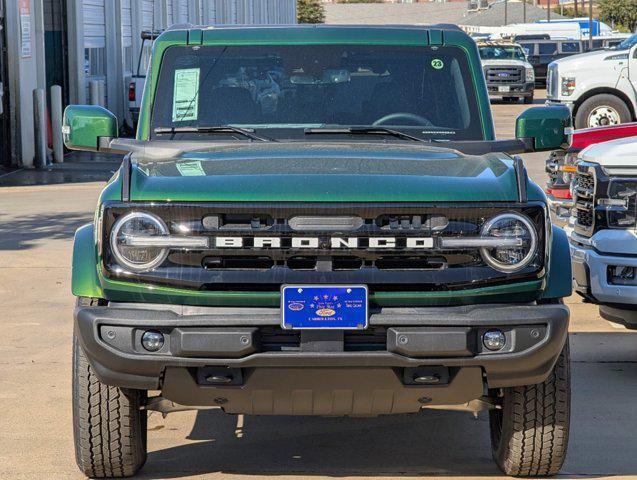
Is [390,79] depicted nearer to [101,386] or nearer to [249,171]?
[249,171]

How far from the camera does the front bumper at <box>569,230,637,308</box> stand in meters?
7.11

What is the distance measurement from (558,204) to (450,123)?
3750mm

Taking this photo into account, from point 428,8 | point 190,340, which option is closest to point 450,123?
point 190,340

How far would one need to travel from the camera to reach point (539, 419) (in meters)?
5.30

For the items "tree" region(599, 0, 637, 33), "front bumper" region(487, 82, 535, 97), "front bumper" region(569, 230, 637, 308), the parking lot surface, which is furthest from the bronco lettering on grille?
"tree" region(599, 0, 637, 33)

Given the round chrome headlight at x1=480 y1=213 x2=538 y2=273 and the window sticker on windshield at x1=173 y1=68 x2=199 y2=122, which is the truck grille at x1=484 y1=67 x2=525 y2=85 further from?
the round chrome headlight at x1=480 y1=213 x2=538 y2=273

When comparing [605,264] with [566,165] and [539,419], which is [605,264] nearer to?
[539,419]

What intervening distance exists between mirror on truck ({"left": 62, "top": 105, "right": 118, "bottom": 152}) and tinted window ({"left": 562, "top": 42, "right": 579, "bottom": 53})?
50.7 meters

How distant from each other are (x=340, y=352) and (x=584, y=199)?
3.48m

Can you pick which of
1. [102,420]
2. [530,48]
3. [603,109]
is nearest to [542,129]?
[102,420]

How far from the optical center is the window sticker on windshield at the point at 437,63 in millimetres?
6461

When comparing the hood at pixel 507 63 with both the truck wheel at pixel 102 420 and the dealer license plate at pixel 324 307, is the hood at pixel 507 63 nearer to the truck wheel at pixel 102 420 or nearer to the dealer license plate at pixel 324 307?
the truck wheel at pixel 102 420

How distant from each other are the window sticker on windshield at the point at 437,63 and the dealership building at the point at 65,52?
48.3 ft

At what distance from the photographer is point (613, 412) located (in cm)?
670
